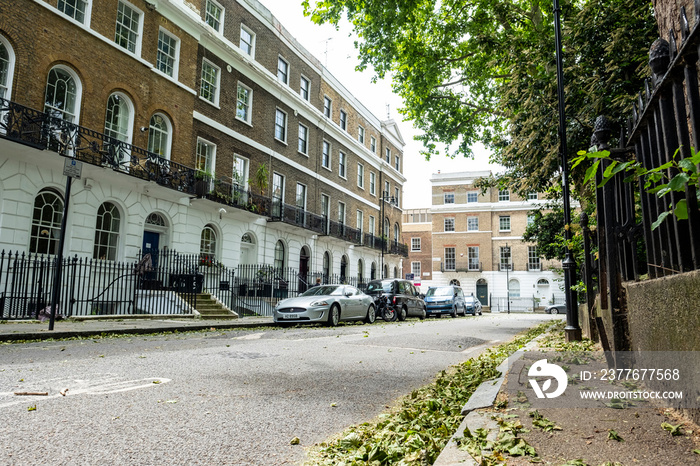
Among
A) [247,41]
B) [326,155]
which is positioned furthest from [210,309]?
[326,155]

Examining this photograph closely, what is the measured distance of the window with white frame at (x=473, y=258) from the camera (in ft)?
170

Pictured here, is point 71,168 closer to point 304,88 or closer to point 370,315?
point 370,315

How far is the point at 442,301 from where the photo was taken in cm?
2602

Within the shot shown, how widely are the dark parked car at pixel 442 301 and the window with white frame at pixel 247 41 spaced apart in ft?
52.1

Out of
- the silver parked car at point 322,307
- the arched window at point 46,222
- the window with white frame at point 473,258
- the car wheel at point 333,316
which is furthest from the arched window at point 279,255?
the window with white frame at point 473,258

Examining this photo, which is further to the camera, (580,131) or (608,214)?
(580,131)

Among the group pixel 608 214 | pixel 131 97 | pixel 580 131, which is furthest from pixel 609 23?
pixel 131 97

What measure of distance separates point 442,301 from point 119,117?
17.9 m

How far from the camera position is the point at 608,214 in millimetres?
4105

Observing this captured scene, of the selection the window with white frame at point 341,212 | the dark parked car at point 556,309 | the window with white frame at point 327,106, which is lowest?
the dark parked car at point 556,309

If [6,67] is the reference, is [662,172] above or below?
below

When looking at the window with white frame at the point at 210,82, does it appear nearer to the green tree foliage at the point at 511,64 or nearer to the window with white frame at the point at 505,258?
the green tree foliage at the point at 511,64

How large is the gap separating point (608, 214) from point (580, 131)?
24.5ft

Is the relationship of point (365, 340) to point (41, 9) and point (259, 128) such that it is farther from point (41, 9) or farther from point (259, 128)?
point (259, 128)
